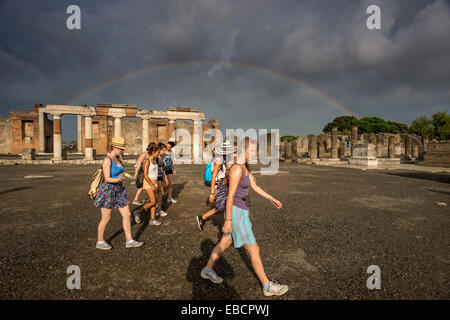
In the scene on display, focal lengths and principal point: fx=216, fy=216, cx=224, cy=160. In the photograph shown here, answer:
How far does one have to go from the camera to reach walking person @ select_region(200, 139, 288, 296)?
2303 mm

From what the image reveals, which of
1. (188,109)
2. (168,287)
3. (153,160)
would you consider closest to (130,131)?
(188,109)

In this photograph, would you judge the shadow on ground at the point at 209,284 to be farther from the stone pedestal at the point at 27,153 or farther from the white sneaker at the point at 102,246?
the stone pedestal at the point at 27,153

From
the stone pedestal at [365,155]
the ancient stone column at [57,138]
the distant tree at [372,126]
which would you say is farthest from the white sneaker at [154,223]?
the distant tree at [372,126]

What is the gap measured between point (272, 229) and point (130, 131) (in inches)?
1501

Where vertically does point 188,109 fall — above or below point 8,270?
above

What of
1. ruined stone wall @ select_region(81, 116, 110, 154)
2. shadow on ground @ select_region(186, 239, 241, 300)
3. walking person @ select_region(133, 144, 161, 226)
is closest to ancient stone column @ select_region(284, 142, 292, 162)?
walking person @ select_region(133, 144, 161, 226)

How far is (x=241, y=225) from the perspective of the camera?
2354mm

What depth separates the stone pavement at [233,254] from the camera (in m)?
2.41

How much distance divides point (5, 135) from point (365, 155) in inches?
1756

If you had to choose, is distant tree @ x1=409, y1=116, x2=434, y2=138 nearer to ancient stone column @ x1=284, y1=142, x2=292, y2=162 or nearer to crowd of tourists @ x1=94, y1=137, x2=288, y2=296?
ancient stone column @ x1=284, y1=142, x2=292, y2=162

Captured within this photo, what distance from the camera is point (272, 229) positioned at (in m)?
4.28

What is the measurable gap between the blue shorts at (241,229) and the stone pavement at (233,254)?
1.88 ft

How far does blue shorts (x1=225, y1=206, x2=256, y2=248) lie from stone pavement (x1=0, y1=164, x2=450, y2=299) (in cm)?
57
